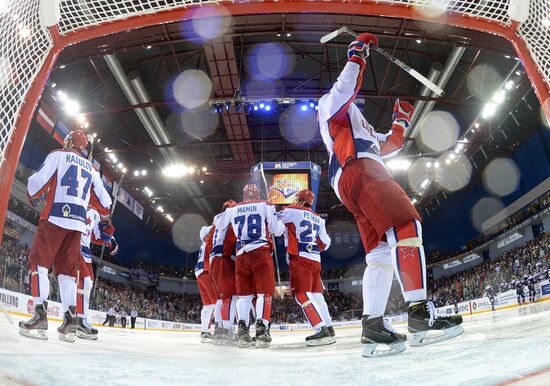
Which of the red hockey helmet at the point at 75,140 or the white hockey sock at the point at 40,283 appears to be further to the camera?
the red hockey helmet at the point at 75,140

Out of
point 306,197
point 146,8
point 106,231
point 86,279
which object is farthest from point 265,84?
→ point 146,8

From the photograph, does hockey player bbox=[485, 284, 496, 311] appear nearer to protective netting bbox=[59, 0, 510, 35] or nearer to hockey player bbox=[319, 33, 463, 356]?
hockey player bbox=[319, 33, 463, 356]

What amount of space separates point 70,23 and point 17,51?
274mm

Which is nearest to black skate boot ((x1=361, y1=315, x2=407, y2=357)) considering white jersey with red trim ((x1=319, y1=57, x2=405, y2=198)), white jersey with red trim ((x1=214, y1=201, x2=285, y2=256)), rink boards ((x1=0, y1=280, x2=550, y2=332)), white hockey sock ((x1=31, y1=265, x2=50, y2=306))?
white jersey with red trim ((x1=319, y1=57, x2=405, y2=198))

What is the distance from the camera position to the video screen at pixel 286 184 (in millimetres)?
11008

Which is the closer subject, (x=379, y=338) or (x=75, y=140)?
(x=379, y=338)

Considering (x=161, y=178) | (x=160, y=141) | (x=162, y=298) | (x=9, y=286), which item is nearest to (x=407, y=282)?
(x=9, y=286)

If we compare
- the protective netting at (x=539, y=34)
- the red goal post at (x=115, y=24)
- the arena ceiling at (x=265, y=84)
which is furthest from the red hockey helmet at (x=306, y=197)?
the arena ceiling at (x=265, y=84)

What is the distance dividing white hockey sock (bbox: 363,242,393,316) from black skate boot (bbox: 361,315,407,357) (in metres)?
0.08

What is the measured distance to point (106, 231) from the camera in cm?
497

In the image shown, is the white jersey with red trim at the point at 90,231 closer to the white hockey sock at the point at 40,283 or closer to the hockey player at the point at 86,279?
the hockey player at the point at 86,279

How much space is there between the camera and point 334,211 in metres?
26.2

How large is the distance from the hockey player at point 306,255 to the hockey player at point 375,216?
7.51 feet

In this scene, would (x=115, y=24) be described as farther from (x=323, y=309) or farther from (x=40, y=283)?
(x=323, y=309)
